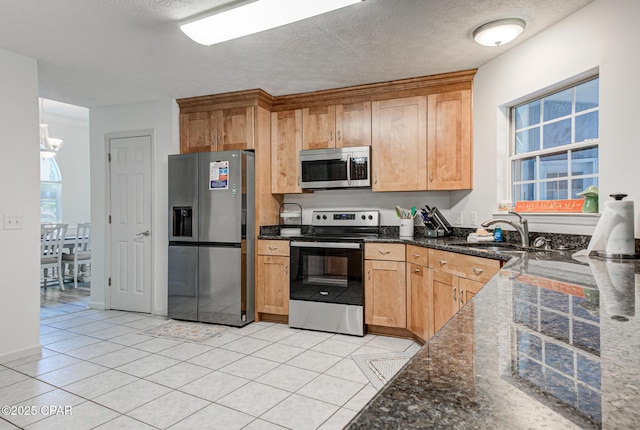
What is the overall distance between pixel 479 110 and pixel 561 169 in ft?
3.03

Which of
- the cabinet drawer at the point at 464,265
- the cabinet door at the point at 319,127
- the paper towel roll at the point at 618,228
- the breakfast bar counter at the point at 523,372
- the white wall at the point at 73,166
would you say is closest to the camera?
the breakfast bar counter at the point at 523,372

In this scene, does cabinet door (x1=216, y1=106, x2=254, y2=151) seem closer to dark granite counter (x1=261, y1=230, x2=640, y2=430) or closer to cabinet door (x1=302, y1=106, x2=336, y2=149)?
cabinet door (x1=302, y1=106, x2=336, y2=149)

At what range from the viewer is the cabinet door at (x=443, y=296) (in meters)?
2.67

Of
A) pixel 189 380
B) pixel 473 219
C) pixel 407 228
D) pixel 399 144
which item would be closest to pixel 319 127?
pixel 399 144

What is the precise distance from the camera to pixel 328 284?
11.6 feet

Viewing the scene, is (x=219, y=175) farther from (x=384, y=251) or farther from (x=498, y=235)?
(x=498, y=235)

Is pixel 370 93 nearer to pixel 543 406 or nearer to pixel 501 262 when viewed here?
pixel 501 262

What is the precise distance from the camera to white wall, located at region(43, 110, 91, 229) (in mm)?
7129

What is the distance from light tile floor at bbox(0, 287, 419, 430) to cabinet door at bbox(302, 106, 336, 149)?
1912mm

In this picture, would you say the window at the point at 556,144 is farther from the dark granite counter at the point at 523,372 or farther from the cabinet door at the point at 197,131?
the cabinet door at the point at 197,131

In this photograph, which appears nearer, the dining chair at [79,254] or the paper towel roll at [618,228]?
the paper towel roll at [618,228]

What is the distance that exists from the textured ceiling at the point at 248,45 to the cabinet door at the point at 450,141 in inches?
11.5

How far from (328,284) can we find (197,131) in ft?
7.41

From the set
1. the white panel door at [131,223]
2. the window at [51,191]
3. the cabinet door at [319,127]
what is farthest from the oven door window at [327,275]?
the window at [51,191]
